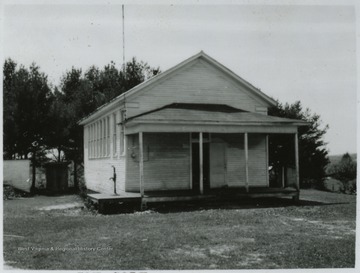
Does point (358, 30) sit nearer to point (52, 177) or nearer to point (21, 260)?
point (21, 260)

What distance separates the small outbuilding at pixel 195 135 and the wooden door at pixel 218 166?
0.14 feet

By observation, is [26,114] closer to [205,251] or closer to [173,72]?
[173,72]

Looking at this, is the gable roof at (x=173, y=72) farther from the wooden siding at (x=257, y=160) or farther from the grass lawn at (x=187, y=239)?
the grass lawn at (x=187, y=239)

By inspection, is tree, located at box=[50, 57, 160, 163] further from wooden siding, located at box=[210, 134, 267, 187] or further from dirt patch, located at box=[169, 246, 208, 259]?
dirt patch, located at box=[169, 246, 208, 259]

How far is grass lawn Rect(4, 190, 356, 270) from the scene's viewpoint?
803 cm

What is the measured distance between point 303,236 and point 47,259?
Result: 5.48m

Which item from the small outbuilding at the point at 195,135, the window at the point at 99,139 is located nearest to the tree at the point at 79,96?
Result: the window at the point at 99,139

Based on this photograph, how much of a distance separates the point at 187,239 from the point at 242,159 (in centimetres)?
1043

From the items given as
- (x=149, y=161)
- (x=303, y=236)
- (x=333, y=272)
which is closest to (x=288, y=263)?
(x=333, y=272)

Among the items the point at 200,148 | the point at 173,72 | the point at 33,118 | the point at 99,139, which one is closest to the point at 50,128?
the point at 33,118

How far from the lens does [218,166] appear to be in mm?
19906

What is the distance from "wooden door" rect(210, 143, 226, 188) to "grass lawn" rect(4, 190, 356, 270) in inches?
152

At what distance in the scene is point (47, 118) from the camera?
28703 millimetres

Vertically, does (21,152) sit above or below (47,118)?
below
